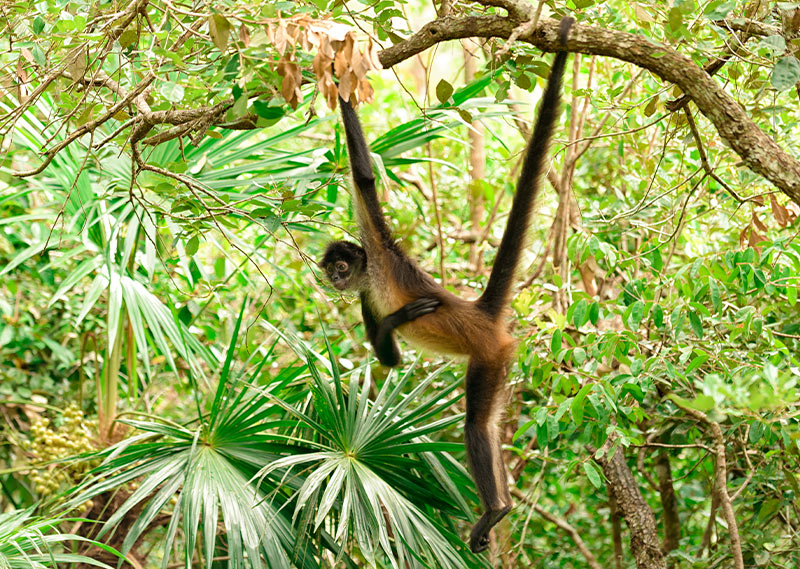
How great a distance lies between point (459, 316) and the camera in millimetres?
3561

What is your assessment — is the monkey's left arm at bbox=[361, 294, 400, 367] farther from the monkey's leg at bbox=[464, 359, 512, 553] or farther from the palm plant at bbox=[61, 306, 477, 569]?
the monkey's leg at bbox=[464, 359, 512, 553]

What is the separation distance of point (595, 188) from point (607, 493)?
2.19 meters

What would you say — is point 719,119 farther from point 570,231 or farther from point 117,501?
point 117,501

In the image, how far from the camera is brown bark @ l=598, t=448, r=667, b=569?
3.77 m

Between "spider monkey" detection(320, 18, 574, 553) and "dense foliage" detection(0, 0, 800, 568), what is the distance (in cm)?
15

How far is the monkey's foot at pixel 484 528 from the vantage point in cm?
337

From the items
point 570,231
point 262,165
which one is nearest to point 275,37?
point 262,165

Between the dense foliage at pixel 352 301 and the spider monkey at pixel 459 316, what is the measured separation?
149mm

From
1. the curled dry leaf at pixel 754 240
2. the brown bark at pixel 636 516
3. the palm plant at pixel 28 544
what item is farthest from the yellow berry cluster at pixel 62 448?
the curled dry leaf at pixel 754 240

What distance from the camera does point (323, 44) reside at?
6.19ft

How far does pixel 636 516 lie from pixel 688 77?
8.07 feet

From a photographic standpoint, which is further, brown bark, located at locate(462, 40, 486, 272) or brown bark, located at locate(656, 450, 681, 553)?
brown bark, located at locate(462, 40, 486, 272)

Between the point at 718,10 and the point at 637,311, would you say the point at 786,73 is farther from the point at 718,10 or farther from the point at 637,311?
the point at 637,311

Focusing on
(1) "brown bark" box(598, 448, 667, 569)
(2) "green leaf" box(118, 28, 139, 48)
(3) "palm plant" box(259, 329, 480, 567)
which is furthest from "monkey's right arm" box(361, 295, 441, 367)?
(2) "green leaf" box(118, 28, 139, 48)
